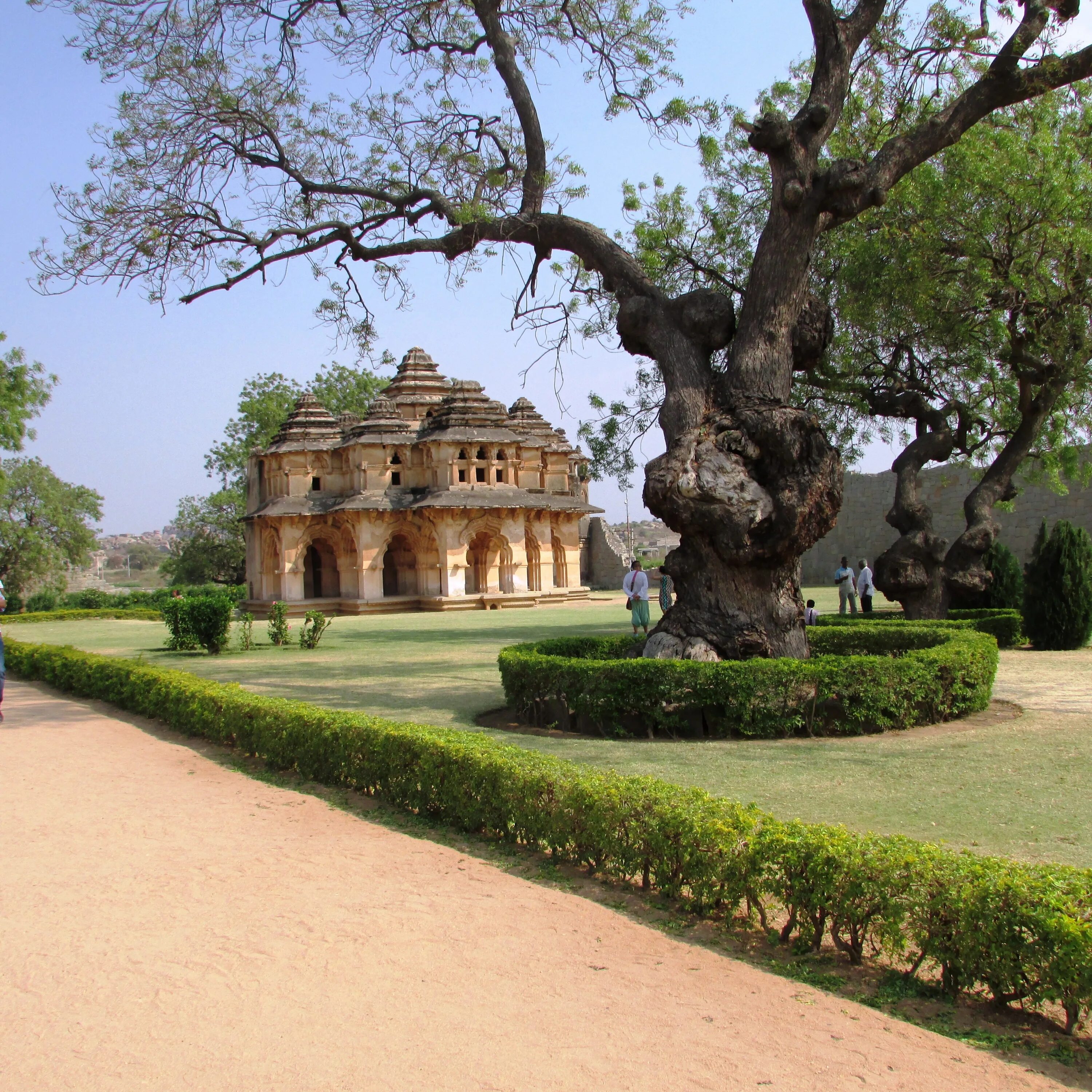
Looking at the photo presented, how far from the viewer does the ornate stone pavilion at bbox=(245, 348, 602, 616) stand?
31375 mm

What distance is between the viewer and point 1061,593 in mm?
15688

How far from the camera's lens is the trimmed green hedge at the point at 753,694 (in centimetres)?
848

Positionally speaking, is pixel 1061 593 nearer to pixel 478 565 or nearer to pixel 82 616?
pixel 478 565

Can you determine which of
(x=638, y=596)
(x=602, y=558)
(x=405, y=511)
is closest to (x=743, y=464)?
(x=638, y=596)

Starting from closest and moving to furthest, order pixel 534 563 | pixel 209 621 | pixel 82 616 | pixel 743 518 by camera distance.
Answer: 1. pixel 743 518
2. pixel 209 621
3. pixel 534 563
4. pixel 82 616

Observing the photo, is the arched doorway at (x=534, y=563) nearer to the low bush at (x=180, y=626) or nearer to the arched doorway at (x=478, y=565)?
the arched doorway at (x=478, y=565)

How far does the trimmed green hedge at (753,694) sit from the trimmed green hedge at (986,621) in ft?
17.4

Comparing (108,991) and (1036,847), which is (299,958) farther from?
(1036,847)

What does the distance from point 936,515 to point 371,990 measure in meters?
29.5

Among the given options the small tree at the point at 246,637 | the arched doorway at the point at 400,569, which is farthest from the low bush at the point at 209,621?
the arched doorway at the point at 400,569

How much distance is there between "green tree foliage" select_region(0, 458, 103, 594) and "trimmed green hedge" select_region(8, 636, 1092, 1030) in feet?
140

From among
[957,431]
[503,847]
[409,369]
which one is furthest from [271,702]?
[409,369]

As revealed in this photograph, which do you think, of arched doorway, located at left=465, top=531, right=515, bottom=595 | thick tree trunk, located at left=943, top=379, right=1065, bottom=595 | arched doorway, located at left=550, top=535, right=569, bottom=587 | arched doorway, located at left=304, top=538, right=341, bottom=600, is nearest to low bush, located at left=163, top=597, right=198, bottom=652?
arched doorway, located at left=465, top=531, right=515, bottom=595

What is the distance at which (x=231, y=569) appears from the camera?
5044cm
